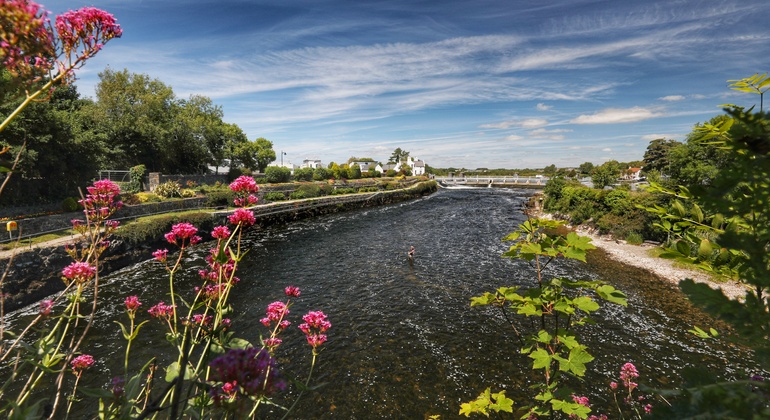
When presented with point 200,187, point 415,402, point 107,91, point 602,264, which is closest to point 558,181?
point 602,264

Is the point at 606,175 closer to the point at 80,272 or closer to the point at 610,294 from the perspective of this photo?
the point at 610,294

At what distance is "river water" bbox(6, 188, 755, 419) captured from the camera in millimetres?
9039

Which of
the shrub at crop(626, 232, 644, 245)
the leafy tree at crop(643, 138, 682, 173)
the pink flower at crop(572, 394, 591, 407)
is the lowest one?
the shrub at crop(626, 232, 644, 245)

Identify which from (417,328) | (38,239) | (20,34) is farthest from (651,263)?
(38,239)

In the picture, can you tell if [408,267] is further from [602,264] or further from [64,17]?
[64,17]

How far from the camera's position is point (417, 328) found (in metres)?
12.4

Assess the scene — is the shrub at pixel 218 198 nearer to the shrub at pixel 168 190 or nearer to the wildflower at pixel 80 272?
the shrub at pixel 168 190

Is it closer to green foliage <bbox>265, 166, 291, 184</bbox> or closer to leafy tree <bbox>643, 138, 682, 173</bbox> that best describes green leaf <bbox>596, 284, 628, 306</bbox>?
green foliage <bbox>265, 166, 291, 184</bbox>

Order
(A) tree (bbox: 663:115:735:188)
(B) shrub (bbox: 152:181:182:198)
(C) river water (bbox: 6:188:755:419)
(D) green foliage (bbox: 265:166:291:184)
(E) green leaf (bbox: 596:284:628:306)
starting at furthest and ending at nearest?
(D) green foliage (bbox: 265:166:291:184) < (B) shrub (bbox: 152:181:182:198) < (A) tree (bbox: 663:115:735:188) < (C) river water (bbox: 6:188:755:419) < (E) green leaf (bbox: 596:284:628:306)

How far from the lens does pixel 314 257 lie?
21.4m

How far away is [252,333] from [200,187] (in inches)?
1197

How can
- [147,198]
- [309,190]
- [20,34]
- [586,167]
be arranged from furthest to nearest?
1. [586,167]
2. [309,190]
3. [147,198]
4. [20,34]

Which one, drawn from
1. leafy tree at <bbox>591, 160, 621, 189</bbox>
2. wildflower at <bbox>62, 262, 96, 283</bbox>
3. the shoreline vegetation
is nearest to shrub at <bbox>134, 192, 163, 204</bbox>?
wildflower at <bbox>62, 262, 96, 283</bbox>

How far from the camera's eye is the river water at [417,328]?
904 centimetres
